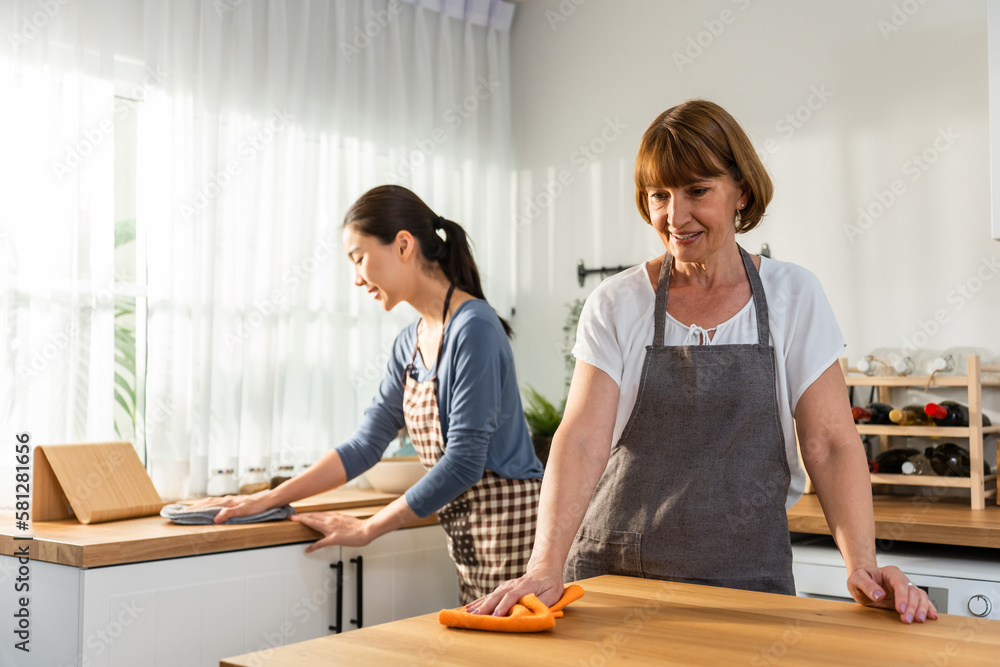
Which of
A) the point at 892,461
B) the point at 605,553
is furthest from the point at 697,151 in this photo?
the point at 892,461

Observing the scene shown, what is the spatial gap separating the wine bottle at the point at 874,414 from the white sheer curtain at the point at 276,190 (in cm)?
150

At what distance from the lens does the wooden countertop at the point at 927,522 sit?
6.57 feet

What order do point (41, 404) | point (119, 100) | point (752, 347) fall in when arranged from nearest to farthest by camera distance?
1. point (752, 347)
2. point (41, 404)
3. point (119, 100)

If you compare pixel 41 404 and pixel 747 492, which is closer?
pixel 747 492

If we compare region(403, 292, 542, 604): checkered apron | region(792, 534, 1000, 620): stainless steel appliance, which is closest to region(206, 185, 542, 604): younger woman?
region(403, 292, 542, 604): checkered apron

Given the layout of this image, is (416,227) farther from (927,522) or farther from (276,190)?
(927,522)

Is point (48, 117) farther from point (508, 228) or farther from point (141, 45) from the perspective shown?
point (508, 228)

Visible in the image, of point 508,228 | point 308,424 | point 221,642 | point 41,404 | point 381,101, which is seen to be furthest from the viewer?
point 508,228

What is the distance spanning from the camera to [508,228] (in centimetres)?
363

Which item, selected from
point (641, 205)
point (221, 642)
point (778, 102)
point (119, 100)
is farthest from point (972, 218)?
point (119, 100)

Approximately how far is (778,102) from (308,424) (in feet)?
5.96

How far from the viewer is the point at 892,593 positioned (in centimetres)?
107

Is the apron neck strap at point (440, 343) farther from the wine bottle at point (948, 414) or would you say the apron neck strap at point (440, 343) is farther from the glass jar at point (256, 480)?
the wine bottle at point (948, 414)

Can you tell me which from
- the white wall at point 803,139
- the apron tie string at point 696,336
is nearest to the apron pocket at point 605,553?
the apron tie string at point 696,336
